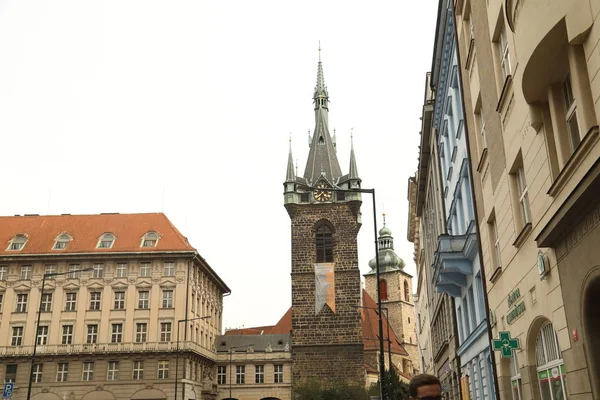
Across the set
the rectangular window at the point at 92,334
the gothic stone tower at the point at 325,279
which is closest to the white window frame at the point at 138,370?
the rectangular window at the point at 92,334

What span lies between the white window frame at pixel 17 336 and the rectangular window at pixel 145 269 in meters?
12.3

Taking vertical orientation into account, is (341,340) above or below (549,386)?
above

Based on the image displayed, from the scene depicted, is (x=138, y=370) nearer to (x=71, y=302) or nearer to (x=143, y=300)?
(x=143, y=300)

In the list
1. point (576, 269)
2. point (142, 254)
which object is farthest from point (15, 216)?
point (576, 269)

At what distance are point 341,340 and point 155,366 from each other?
732 inches

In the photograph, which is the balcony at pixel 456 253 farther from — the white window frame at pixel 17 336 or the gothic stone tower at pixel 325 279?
the white window frame at pixel 17 336

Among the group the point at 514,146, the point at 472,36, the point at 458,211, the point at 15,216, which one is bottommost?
the point at 514,146

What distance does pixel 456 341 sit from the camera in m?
29.3

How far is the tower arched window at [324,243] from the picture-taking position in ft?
237

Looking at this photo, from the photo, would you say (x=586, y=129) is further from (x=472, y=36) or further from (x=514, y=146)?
(x=472, y=36)

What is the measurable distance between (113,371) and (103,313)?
18.7 feet

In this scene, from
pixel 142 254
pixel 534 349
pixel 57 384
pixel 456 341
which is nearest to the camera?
pixel 534 349

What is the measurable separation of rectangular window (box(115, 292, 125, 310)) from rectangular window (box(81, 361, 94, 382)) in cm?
570

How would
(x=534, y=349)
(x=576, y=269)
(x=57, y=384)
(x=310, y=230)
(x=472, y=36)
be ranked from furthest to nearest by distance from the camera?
(x=310, y=230), (x=57, y=384), (x=472, y=36), (x=534, y=349), (x=576, y=269)
